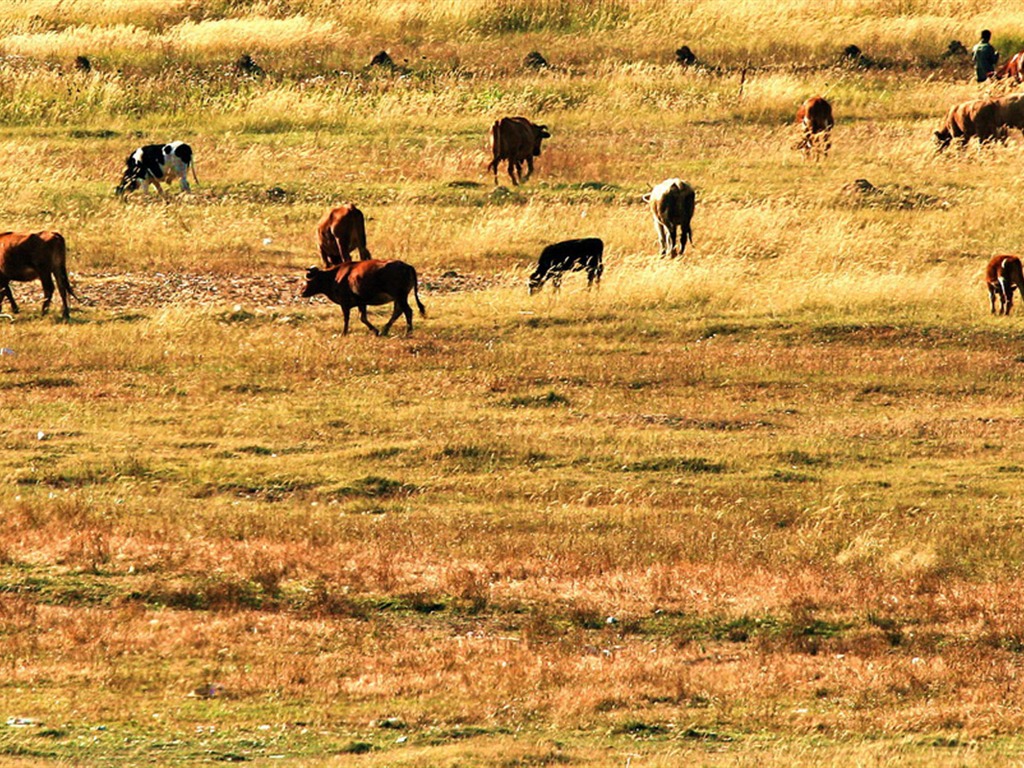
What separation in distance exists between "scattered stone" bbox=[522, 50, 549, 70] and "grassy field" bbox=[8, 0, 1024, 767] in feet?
18.3

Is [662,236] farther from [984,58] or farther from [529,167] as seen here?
[984,58]

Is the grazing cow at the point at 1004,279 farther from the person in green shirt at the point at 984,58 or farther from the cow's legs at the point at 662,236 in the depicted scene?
the person in green shirt at the point at 984,58

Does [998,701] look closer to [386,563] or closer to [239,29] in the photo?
[386,563]

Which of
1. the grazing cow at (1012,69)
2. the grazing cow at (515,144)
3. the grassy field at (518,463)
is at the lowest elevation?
the grassy field at (518,463)

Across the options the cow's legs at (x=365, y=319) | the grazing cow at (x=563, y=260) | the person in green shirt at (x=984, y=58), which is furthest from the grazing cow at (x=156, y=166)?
the person in green shirt at (x=984, y=58)

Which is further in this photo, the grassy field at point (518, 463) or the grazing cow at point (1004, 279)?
the grazing cow at point (1004, 279)

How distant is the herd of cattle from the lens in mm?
20906

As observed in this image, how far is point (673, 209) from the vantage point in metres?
25.0

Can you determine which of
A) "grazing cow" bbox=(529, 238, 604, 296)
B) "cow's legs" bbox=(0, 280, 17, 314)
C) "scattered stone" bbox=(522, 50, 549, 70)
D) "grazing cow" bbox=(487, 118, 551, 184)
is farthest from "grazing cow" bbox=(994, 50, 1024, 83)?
"cow's legs" bbox=(0, 280, 17, 314)

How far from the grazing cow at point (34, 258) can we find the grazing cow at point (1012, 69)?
22131 millimetres

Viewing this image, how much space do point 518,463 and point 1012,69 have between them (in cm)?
2465

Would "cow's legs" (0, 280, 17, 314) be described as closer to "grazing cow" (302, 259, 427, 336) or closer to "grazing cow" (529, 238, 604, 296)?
"grazing cow" (302, 259, 427, 336)

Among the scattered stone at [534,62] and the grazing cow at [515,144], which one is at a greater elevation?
the scattered stone at [534,62]

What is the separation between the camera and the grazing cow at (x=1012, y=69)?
37.1m
